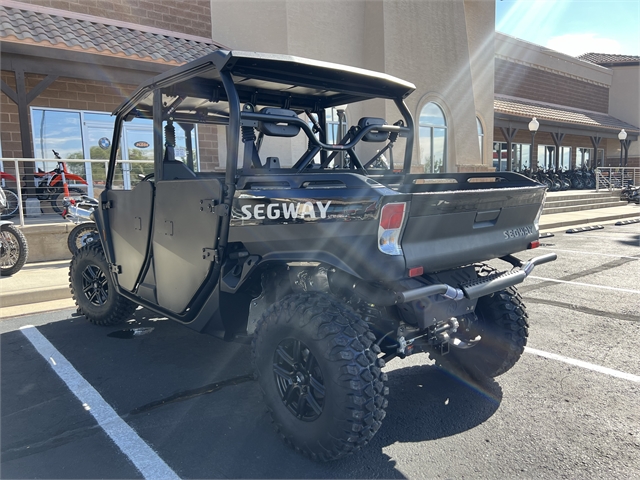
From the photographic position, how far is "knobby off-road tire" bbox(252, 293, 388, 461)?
2.34 meters

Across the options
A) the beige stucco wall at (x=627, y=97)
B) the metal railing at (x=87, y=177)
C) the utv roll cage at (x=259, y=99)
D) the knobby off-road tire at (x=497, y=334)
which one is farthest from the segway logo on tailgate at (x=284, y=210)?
the beige stucco wall at (x=627, y=97)

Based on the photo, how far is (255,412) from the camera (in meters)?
3.08

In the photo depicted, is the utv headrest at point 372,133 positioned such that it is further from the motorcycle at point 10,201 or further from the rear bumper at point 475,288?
the motorcycle at point 10,201

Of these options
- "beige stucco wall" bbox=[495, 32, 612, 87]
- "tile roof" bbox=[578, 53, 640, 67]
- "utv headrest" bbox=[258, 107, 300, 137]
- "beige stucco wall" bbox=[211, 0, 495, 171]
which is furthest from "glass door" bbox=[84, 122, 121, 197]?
"tile roof" bbox=[578, 53, 640, 67]

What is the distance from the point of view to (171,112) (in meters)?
3.59

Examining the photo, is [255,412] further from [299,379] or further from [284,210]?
[284,210]

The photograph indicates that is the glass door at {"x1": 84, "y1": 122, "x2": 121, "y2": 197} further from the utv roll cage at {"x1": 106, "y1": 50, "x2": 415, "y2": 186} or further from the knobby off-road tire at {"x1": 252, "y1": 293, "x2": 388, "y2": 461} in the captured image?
the knobby off-road tire at {"x1": 252, "y1": 293, "x2": 388, "y2": 461}

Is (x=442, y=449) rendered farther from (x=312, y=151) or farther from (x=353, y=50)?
(x=353, y=50)

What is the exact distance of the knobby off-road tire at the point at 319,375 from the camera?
2.34 metres

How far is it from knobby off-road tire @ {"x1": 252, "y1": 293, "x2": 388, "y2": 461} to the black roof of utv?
4.74ft

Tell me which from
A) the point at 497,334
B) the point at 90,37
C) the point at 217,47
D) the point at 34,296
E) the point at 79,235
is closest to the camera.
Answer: the point at 497,334

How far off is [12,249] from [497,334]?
6.65 meters

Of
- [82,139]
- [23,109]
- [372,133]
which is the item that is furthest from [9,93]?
[372,133]

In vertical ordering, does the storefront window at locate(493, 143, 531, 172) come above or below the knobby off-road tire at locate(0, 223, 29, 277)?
above
